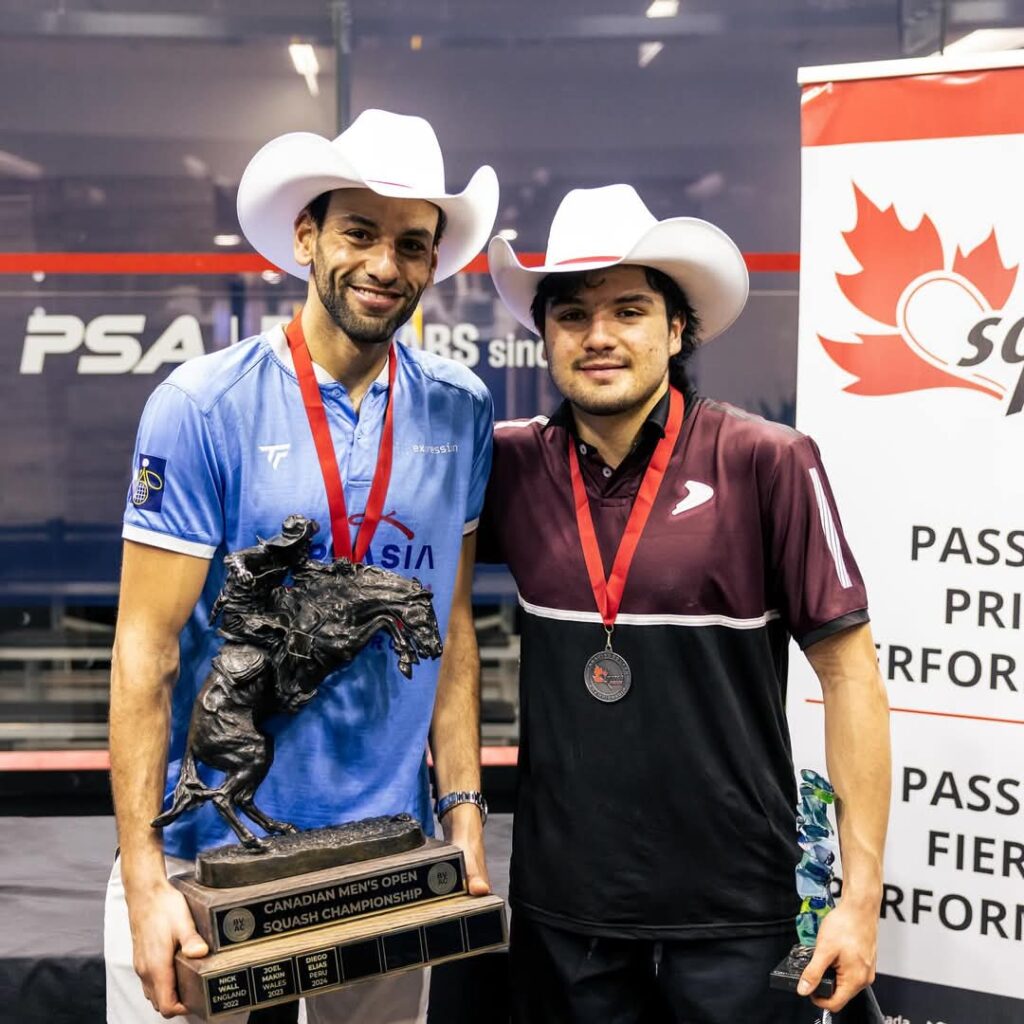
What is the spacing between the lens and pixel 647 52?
150 inches

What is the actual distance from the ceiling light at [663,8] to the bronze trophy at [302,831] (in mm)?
2729

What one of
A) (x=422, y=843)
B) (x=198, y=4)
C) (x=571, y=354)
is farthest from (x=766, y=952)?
(x=198, y=4)

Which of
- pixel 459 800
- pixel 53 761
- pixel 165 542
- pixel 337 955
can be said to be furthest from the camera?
pixel 53 761

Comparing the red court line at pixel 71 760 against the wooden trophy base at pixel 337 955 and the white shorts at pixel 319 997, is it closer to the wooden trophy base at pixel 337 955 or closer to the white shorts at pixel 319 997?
the white shorts at pixel 319 997

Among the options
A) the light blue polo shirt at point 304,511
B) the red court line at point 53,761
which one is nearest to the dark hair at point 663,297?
the light blue polo shirt at point 304,511

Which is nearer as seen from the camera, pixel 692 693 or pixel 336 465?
pixel 336 465

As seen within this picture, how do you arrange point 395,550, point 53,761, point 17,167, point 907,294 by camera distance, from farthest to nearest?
1. point 53,761
2. point 17,167
3. point 907,294
4. point 395,550

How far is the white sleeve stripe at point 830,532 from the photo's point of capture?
1941mm

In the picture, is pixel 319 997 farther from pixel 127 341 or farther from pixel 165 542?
pixel 127 341

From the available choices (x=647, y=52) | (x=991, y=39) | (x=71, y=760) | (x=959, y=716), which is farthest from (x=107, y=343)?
(x=991, y=39)

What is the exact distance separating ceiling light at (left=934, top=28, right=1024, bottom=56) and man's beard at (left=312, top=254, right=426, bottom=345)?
2702mm

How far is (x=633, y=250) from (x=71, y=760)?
115 inches

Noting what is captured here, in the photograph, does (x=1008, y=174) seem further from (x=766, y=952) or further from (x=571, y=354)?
(x=766, y=952)

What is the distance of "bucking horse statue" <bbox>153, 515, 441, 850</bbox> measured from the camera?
67.9 inches
